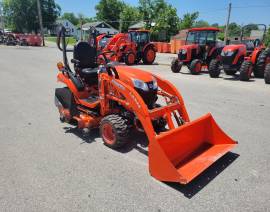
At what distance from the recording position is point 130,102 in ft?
12.5

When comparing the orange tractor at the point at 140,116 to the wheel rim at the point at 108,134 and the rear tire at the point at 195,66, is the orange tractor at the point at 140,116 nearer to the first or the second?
the wheel rim at the point at 108,134

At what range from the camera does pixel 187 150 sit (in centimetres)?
374

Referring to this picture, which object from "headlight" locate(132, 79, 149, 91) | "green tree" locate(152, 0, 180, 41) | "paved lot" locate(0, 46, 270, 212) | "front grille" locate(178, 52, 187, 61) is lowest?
"paved lot" locate(0, 46, 270, 212)

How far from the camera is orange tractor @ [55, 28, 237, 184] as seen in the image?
338 cm

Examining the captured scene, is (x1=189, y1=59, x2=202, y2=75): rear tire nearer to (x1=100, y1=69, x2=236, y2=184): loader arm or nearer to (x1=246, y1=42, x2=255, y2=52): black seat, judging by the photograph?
(x1=246, y1=42, x2=255, y2=52): black seat

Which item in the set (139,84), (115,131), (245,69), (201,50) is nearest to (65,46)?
(139,84)

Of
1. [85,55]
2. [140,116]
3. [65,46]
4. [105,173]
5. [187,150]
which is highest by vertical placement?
[65,46]

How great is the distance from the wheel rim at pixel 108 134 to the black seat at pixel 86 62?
46.7 inches

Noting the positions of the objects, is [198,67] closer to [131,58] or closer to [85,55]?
[131,58]

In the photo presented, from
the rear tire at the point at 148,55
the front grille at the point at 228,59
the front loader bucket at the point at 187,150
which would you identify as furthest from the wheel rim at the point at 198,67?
the front loader bucket at the point at 187,150

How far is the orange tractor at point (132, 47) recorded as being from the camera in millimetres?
15992

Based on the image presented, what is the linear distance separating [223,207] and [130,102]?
1.75m

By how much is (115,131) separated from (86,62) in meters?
1.78

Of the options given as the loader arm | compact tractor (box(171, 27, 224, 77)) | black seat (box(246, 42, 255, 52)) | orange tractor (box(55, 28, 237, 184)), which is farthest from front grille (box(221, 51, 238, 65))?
the loader arm
